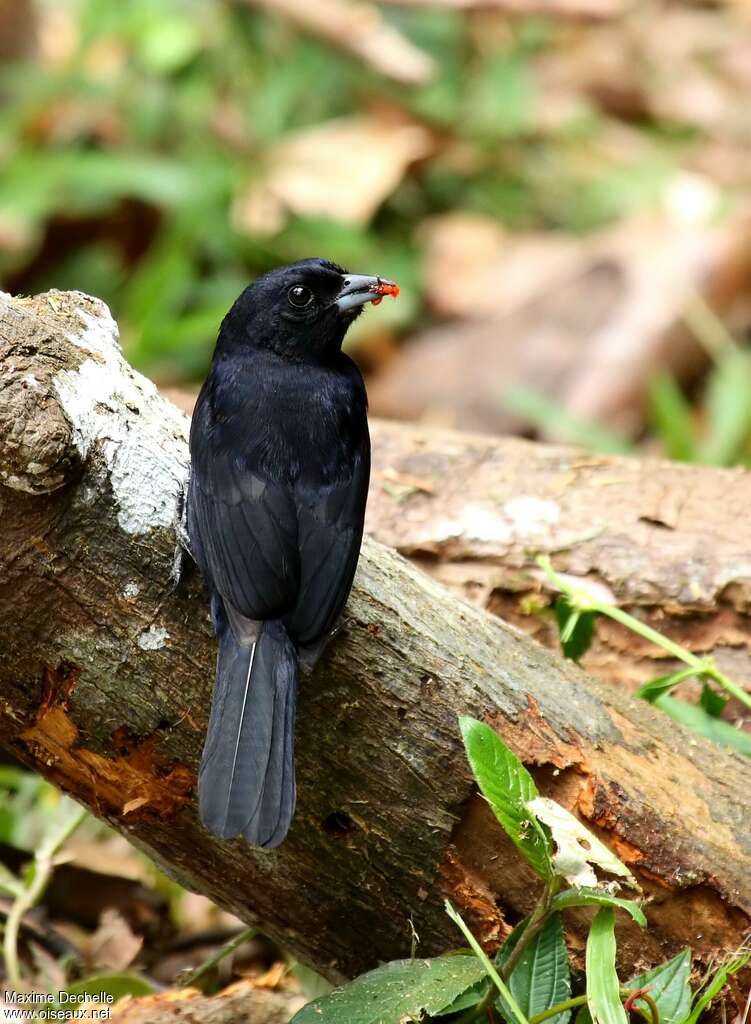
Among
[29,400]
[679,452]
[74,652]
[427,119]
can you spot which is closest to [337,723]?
[74,652]

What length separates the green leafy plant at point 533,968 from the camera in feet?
7.57

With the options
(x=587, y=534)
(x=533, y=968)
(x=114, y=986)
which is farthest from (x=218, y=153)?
(x=533, y=968)

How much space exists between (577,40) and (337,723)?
7.35 m

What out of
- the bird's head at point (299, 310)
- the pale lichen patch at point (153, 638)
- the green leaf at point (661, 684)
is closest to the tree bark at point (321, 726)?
the pale lichen patch at point (153, 638)

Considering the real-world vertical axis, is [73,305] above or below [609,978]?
above

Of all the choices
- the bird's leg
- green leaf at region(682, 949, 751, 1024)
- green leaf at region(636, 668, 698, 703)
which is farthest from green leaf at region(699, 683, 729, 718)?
the bird's leg

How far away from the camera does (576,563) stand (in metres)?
3.64

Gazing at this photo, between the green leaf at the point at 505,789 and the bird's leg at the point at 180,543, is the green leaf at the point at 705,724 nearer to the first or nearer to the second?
the green leaf at the point at 505,789

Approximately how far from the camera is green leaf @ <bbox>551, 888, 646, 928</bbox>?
226cm

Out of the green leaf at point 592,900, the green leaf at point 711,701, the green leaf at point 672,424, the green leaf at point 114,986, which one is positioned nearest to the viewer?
the green leaf at point 592,900

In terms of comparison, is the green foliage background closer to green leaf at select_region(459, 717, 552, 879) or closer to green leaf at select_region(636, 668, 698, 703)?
green leaf at select_region(636, 668, 698, 703)

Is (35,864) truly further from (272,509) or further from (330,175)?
(330,175)

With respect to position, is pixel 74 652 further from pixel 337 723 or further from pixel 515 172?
pixel 515 172

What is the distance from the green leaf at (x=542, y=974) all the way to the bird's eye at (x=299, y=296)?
1436 millimetres
